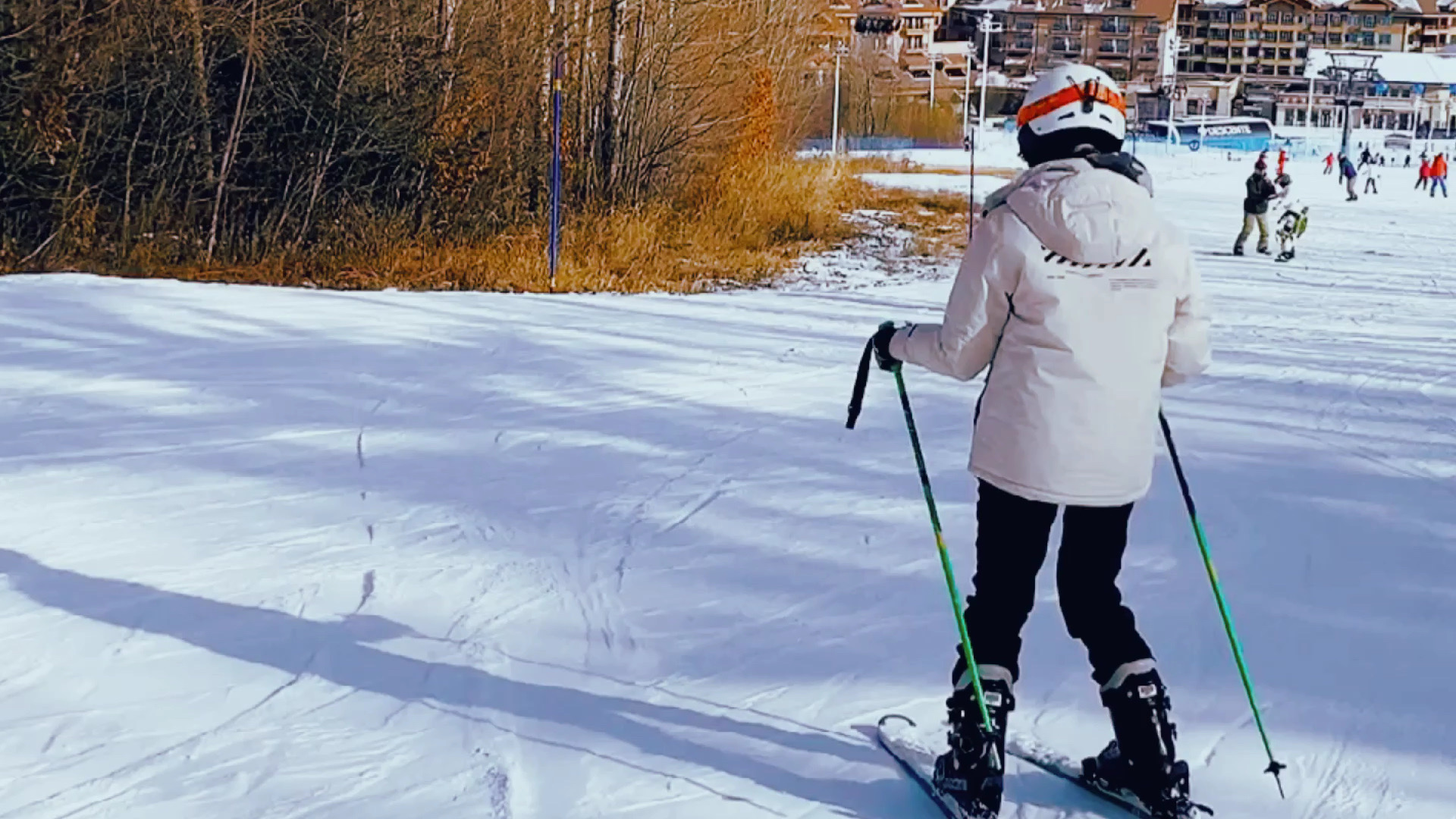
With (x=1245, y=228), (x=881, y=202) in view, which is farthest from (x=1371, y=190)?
(x=1245, y=228)

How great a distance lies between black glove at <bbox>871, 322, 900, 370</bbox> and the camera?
332cm

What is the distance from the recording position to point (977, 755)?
10.4 ft

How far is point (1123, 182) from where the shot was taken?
297cm

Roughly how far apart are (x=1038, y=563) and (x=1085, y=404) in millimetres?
361

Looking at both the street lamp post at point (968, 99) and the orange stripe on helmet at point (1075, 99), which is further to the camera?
the street lamp post at point (968, 99)

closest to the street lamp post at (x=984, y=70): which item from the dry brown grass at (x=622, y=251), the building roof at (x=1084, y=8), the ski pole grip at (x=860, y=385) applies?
the building roof at (x=1084, y=8)

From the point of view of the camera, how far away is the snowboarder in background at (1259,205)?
18.8m

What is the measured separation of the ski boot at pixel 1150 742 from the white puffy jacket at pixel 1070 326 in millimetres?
417

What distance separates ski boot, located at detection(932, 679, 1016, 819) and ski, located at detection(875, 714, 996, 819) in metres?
0.02

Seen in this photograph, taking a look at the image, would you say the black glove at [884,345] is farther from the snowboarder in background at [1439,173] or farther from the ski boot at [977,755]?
the snowboarder in background at [1439,173]

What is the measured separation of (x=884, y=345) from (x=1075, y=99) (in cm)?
68

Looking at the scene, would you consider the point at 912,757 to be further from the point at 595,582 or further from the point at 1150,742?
the point at 595,582

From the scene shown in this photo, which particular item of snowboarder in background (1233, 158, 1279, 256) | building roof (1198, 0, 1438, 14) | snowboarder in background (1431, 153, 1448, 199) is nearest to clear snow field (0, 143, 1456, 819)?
snowboarder in background (1233, 158, 1279, 256)

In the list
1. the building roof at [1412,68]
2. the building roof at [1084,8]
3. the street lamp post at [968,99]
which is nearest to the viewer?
the street lamp post at [968,99]
